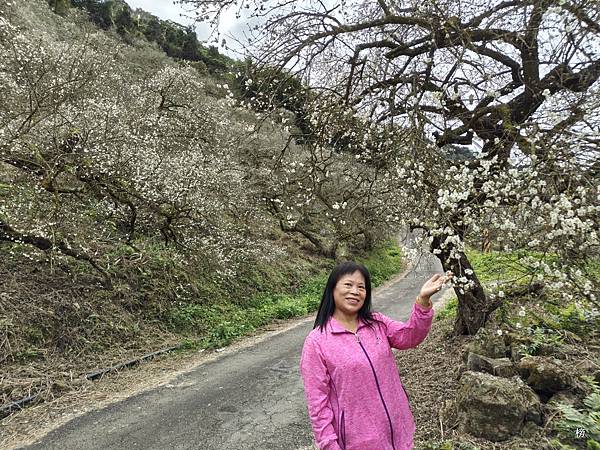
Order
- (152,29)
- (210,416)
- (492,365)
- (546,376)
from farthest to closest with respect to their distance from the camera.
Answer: (152,29) → (210,416) → (492,365) → (546,376)

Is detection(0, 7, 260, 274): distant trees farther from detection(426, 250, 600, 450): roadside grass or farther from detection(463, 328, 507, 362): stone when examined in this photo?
detection(463, 328, 507, 362): stone

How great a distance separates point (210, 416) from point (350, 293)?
380 centimetres

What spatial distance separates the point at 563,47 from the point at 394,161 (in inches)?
81.2

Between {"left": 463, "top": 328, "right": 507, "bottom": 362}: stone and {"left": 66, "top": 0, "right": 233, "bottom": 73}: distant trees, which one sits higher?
{"left": 66, "top": 0, "right": 233, "bottom": 73}: distant trees

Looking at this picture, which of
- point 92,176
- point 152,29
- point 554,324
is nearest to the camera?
point 554,324

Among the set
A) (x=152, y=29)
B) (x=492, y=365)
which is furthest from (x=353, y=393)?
(x=152, y=29)

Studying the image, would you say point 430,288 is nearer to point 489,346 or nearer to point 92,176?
point 489,346

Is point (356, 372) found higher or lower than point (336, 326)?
lower

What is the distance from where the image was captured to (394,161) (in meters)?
5.32

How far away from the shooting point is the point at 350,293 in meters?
2.56

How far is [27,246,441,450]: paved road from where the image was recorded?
4.76 metres

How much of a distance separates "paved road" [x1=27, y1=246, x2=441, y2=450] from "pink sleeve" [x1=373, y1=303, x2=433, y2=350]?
2665mm

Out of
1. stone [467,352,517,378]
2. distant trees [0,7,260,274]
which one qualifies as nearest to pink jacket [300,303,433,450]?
stone [467,352,517,378]

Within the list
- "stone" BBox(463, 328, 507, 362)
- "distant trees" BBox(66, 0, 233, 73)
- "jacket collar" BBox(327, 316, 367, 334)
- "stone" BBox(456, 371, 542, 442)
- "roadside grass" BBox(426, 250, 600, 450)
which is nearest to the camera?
"jacket collar" BBox(327, 316, 367, 334)
